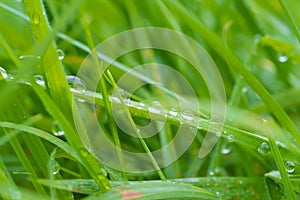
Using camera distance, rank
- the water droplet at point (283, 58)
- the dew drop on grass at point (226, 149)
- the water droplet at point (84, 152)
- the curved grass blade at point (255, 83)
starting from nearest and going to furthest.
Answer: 1. the water droplet at point (84, 152)
2. the curved grass blade at point (255, 83)
3. the dew drop on grass at point (226, 149)
4. the water droplet at point (283, 58)

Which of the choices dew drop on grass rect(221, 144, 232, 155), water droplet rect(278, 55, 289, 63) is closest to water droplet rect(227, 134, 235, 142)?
dew drop on grass rect(221, 144, 232, 155)

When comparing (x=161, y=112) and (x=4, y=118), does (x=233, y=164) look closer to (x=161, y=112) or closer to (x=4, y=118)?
(x=161, y=112)

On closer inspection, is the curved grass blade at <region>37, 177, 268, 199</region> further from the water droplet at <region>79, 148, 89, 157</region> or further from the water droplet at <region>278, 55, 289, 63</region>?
the water droplet at <region>278, 55, 289, 63</region>

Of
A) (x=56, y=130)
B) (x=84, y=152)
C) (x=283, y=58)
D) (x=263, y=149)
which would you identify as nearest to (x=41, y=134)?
(x=84, y=152)

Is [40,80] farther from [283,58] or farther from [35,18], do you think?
[283,58]

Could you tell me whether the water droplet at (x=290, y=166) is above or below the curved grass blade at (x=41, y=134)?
above

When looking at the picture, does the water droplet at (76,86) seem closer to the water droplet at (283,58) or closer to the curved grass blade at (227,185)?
the curved grass blade at (227,185)

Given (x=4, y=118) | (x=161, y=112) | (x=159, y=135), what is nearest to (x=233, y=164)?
(x=159, y=135)

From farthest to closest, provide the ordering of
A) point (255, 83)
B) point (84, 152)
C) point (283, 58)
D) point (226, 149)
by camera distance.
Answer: point (283, 58)
point (226, 149)
point (255, 83)
point (84, 152)

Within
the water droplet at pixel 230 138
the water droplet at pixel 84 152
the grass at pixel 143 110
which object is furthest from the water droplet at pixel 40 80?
the water droplet at pixel 230 138
